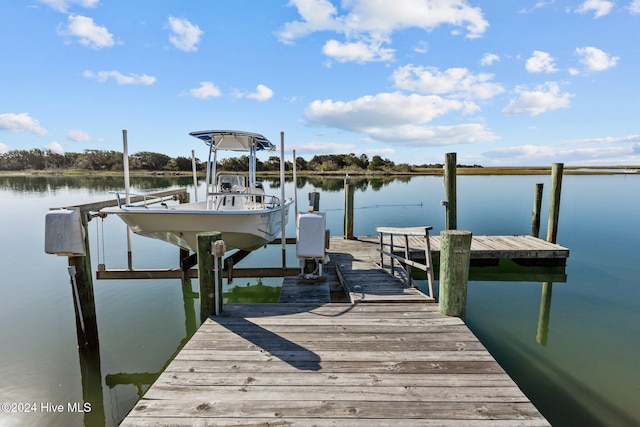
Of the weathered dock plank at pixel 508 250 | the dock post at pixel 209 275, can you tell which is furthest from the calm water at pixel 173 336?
the dock post at pixel 209 275

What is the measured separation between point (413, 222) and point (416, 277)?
28.4 ft

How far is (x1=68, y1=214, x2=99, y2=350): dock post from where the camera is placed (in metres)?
5.25

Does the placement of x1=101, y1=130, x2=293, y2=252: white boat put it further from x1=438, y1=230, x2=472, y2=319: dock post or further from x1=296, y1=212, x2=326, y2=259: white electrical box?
x1=438, y1=230, x2=472, y2=319: dock post

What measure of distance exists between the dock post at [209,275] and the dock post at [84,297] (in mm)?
2203

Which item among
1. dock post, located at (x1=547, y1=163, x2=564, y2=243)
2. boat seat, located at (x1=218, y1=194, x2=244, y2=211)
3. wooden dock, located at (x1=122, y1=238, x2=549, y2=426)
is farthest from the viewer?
dock post, located at (x1=547, y1=163, x2=564, y2=243)

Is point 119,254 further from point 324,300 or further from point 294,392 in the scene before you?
point 294,392

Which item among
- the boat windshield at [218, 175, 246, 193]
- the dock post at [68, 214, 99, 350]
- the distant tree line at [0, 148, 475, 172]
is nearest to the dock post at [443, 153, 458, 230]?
the boat windshield at [218, 175, 246, 193]

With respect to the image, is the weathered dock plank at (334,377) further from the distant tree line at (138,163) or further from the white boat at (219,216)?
the distant tree line at (138,163)

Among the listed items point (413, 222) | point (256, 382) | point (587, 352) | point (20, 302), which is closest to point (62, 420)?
point (256, 382)

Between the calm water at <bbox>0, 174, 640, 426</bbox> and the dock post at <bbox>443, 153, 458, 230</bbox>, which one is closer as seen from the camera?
the calm water at <bbox>0, 174, 640, 426</bbox>

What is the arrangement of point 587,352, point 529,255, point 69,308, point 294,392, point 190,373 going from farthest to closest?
point 529,255
point 69,308
point 587,352
point 190,373
point 294,392

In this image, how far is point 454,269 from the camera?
4453mm

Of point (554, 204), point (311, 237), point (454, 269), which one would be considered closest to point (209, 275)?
point (311, 237)

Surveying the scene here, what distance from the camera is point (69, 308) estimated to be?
Result: 24.9 ft
